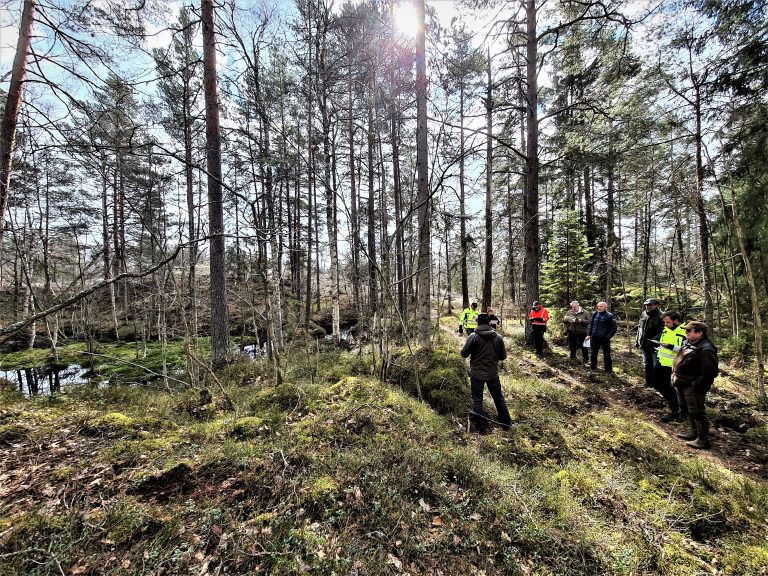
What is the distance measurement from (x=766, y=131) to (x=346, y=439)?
1013 centimetres

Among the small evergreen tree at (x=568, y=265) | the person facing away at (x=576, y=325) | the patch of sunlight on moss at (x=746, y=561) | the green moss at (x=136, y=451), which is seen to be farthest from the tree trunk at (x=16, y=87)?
the small evergreen tree at (x=568, y=265)

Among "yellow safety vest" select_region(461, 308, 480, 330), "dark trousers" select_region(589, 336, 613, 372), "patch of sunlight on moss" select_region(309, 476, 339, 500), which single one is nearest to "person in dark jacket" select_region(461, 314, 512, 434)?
"patch of sunlight on moss" select_region(309, 476, 339, 500)

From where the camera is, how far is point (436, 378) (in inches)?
232

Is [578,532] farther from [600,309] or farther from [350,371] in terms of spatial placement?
[600,309]

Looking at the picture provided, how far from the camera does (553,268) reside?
566 inches

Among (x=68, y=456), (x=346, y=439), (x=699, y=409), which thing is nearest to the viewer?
(x=68, y=456)

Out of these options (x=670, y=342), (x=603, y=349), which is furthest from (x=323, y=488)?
(x=603, y=349)

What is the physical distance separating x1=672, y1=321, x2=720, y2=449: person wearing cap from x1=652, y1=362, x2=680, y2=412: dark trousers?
0.72 metres

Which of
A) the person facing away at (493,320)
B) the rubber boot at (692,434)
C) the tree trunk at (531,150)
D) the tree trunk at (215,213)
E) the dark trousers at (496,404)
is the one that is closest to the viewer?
the rubber boot at (692,434)

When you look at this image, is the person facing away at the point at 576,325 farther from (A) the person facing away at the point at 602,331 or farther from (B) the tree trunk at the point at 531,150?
(B) the tree trunk at the point at 531,150

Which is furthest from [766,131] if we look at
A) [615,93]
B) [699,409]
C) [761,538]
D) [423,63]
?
[761,538]

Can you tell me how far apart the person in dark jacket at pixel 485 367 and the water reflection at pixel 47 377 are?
1069cm

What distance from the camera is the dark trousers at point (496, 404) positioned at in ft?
16.3

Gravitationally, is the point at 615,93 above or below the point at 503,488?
above
